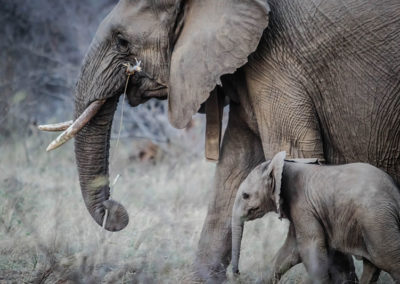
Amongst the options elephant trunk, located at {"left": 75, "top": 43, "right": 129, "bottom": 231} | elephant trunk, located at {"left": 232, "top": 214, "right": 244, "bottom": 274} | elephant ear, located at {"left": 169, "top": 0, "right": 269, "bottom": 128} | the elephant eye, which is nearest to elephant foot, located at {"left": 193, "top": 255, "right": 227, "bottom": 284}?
elephant trunk, located at {"left": 75, "top": 43, "right": 129, "bottom": 231}

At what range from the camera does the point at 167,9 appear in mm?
5617

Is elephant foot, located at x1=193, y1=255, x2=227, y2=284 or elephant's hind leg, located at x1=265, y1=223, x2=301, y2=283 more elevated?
elephant's hind leg, located at x1=265, y1=223, x2=301, y2=283

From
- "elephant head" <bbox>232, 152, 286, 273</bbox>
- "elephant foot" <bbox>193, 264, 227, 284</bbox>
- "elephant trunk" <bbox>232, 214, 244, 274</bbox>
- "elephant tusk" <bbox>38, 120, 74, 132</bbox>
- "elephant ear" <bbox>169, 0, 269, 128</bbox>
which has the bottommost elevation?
"elephant foot" <bbox>193, 264, 227, 284</bbox>

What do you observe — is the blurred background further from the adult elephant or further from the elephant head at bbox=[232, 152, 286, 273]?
the adult elephant

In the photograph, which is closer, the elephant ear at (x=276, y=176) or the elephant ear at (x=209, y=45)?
the elephant ear at (x=276, y=176)

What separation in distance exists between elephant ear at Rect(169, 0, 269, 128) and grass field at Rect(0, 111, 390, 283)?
95 cm

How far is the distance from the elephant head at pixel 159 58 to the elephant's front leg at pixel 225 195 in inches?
28.7

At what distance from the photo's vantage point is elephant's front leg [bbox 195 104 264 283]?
632 centimetres

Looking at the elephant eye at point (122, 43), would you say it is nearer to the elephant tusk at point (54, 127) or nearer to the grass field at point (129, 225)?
the elephant tusk at point (54, 127)

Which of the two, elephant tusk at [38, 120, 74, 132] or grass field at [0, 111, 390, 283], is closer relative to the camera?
grass field at [0, 111, 390, 283]

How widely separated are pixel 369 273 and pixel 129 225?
8.79 ft

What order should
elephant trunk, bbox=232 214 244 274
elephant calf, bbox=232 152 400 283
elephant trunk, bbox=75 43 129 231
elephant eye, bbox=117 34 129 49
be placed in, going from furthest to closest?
elephant trunk, bbox=75 43 129 231 → elephant eye, bbox=117 34 129 49 → elephant trunk, bbox=232 214 244 274 → elephant calf, bbox=232 152 400 283

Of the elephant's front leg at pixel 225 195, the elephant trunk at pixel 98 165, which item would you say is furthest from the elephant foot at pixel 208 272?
the elephant trunk at pixel 98 165

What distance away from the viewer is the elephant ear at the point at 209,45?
545cm
